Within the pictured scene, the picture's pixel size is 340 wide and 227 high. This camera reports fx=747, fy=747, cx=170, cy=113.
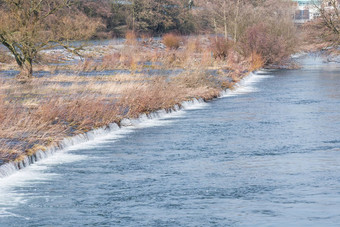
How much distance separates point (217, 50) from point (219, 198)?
37.3 metres

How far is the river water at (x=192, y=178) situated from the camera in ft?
33.5

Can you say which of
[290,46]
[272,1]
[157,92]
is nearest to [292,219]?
[157,92]

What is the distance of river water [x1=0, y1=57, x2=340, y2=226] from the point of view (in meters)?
10.2

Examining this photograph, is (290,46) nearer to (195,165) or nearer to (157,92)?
(157,92)

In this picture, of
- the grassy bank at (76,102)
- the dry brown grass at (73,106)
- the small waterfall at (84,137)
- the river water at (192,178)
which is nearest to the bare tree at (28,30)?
the grassy bank at (76,102)

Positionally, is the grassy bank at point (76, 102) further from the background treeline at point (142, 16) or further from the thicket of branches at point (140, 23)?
the background treeline at point (142, 16)

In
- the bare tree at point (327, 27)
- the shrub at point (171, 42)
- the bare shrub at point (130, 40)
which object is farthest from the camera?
the shrub at point (171, 42)

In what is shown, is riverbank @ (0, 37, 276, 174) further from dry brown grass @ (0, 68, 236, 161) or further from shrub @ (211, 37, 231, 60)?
shrub @ (211, 37, 231, 60)

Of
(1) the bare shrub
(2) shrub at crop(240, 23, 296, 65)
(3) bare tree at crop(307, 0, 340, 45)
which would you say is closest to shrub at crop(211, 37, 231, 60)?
(2) shrub at crop(240, 23, 296, 65)

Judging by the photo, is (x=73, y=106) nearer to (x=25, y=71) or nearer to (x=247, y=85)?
(x=25, y=71)

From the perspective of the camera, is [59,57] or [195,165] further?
[59,57]

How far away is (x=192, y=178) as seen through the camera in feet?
41.6

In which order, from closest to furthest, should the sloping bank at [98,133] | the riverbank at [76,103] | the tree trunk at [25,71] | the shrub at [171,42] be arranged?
1. the sloping bank at [98,133]
2. the riverbank at [76,103]
3. the tree trunk at [25,71]
4. the shrub at [171,42]

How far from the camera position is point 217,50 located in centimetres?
4797
